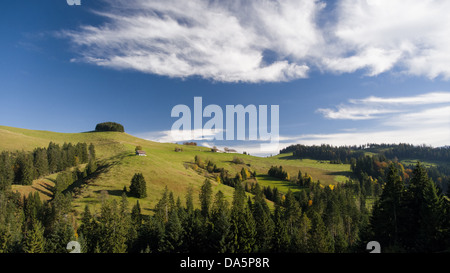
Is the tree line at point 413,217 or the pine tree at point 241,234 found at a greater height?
the tree line at point 413,217

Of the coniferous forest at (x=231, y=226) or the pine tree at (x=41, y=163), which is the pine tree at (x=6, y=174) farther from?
the pine tree at (x=41, y=163)

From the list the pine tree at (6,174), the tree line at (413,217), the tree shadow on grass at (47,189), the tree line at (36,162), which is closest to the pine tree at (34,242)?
the tree line at (413,217)

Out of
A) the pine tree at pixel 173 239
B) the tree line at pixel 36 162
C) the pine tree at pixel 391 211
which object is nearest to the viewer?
the pine tree at pixel 391 211

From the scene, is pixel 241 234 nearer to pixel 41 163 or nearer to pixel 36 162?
pixel 41 163

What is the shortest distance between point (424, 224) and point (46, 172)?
190m

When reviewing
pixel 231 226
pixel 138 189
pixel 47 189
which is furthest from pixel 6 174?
pixel 231 226

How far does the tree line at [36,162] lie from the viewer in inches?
4810

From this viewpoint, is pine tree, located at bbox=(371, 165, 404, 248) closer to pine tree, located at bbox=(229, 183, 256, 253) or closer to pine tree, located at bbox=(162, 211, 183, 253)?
pine tree, located at bbox=(229, 183, 256, 253)

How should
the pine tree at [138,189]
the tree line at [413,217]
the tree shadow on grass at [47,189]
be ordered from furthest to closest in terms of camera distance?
the tree shadow on grass at [47,189], the pine tree at [138,189], the tree line at [413,217]

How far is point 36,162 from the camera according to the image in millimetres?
145000
